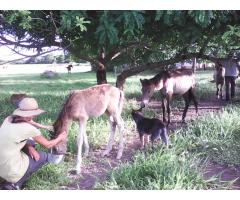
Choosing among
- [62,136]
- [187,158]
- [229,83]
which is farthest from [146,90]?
[229,83]

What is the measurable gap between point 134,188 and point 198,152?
2049 mm

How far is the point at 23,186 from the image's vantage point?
6.07m

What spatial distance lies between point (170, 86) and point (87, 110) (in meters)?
2.31

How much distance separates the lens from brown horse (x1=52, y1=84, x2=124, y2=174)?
6508 millimetres

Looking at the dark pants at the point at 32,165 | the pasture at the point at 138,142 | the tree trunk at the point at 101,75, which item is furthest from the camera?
the tree trunk at the point at 101,75

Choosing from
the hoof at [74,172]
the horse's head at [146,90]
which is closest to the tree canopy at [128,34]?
the horse's head at [146,90]

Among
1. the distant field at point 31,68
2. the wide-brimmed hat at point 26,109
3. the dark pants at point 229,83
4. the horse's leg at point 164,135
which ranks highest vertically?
the distant field at point 31,68

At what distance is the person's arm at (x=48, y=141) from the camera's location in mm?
5797

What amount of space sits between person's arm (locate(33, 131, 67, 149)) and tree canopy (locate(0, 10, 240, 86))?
1.70 m

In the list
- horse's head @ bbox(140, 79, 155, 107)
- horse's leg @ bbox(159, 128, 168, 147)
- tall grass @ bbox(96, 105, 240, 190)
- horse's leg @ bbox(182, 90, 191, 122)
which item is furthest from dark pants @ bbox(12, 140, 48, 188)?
horse's leg @ bbox(182, 90, 191, 122)

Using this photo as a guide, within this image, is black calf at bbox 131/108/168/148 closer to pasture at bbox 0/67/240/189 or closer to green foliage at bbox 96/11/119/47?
pasture at bbox 0/67/240/189

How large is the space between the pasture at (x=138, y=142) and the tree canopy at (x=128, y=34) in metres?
0.46

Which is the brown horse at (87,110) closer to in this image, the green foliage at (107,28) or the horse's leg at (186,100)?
the green foliage at (107,28)

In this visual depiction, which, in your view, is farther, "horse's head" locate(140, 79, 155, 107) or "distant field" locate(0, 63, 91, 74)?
"horse's head" locate(140, 79, 155, 107)
